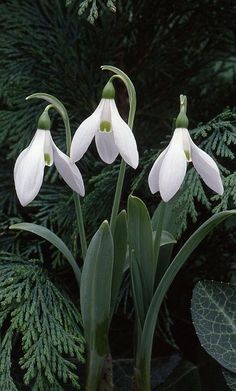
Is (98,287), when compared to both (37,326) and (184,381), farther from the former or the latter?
(184,381)

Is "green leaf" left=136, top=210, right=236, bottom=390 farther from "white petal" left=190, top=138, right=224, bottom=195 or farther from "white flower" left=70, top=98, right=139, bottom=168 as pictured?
"white flower" left=70, top=98, right=139, bottom=168

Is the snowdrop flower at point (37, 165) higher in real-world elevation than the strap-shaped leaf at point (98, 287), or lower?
higher

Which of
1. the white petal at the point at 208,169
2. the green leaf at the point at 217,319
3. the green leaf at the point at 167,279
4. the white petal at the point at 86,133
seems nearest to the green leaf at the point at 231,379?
the green leaf at the point at 217,319

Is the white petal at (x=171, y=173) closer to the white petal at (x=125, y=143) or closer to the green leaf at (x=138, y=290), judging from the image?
the white petal at (x=125, y=143)

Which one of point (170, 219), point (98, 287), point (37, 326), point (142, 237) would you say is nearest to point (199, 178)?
point (170, 219)

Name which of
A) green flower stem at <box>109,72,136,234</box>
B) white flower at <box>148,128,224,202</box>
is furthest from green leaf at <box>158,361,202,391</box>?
white flower at <box>148,128,224,202</box>

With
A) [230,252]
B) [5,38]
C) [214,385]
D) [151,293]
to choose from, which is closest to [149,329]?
[151,293]
